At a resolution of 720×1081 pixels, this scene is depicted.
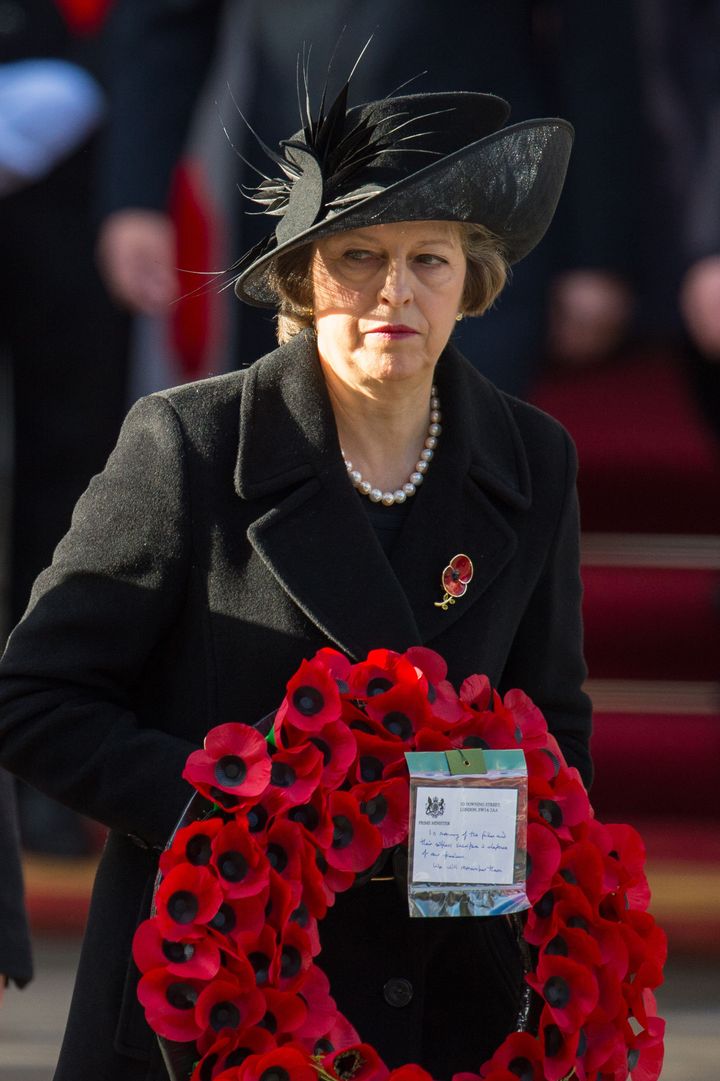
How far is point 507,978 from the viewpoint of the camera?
2145mm

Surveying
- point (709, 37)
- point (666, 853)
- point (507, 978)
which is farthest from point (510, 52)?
point (507, 978)

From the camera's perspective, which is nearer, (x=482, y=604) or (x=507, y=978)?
(x=507, y=978)

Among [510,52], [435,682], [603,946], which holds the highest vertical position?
[510,52]

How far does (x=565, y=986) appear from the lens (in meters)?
2.06

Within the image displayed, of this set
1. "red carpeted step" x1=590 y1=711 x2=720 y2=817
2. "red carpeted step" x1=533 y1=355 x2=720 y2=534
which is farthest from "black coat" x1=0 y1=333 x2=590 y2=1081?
"red carpeted step" x1=533 y1=355 x2=720 y2=534

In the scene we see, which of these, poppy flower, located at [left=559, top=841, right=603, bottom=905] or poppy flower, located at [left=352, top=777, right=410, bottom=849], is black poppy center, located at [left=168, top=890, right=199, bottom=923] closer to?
poppy flower, located at [left=352, top=777, right=410, bottom=849]

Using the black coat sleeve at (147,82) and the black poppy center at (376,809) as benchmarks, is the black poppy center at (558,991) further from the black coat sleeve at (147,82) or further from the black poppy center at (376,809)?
the black coat sleeve at (147,82)

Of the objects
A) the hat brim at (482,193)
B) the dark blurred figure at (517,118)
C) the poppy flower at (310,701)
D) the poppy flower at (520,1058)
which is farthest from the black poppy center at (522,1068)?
the dark blurred figure at (517,118)

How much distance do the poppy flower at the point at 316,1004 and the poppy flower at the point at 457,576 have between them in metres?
0.49

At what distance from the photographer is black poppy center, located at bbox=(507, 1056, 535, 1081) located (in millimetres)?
2059

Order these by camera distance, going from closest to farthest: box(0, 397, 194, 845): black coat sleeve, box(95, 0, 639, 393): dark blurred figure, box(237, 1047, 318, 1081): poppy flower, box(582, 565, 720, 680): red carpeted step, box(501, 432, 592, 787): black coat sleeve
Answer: box(237, 1047, 318, 1081): poppy flower < box(0, 397, 194, 845): black coat sleeve < box(501, 432, 592, 787): black coat sleeve < box(95, 0, 639, 393): dark blurred figure < box(582, 565, 720, 680): red carpeted step

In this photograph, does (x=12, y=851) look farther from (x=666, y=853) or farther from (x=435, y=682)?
(x=666, y=853)

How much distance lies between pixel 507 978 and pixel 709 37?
11.5 ft

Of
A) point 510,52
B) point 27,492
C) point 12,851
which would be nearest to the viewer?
point 12,851
